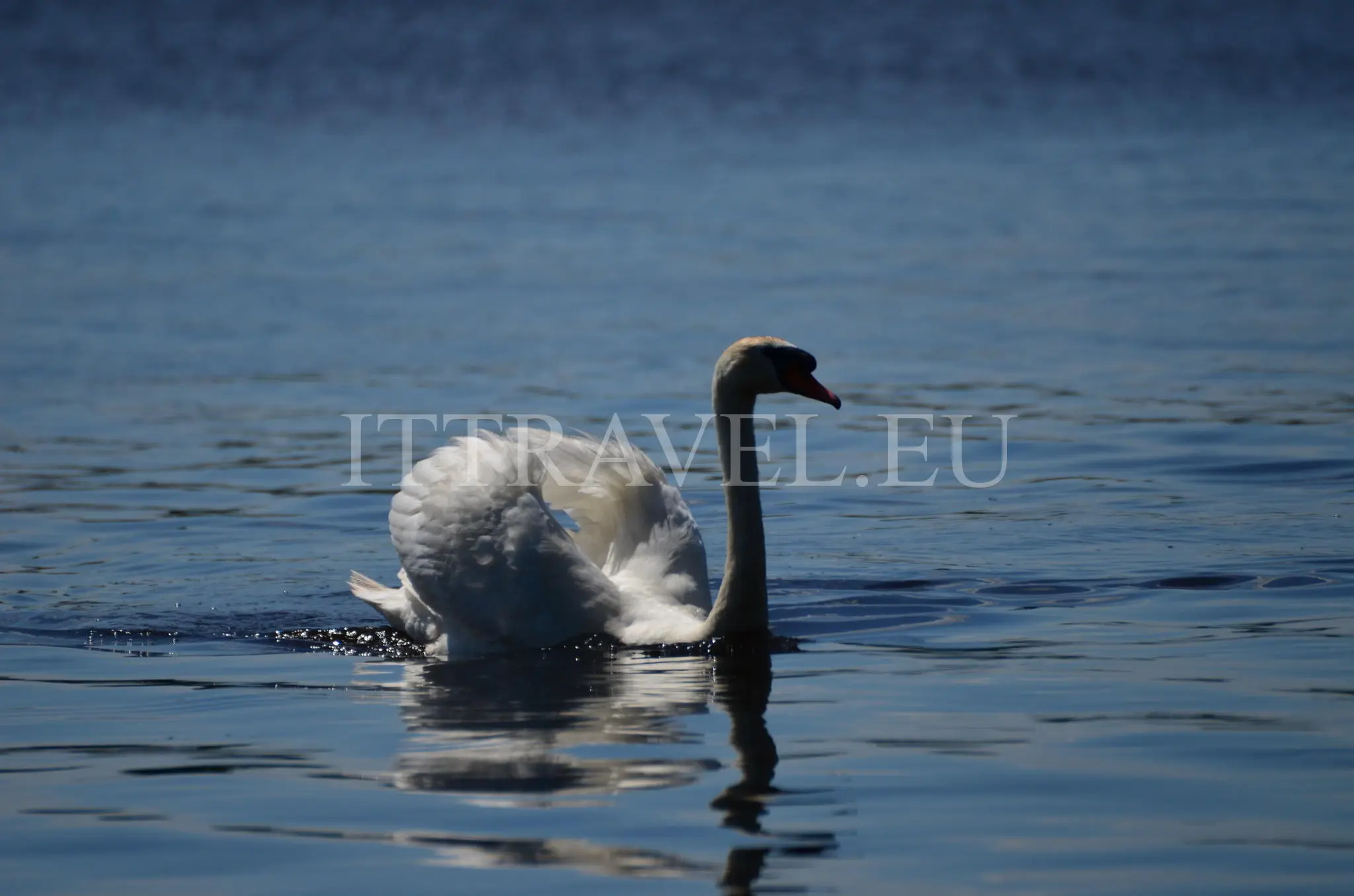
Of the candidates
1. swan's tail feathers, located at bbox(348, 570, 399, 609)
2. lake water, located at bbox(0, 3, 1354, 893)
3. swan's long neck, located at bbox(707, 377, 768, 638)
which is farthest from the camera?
swan's tail feathers, located at bbox(348, 570, 399, 609)

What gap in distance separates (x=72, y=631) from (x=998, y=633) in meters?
4.41

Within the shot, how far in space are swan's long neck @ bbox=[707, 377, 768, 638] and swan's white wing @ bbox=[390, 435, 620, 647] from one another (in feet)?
1.78

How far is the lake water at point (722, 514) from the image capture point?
635 cm

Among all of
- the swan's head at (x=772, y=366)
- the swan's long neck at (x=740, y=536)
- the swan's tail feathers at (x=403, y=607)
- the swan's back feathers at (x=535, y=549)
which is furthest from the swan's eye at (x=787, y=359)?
the swan's tail feathers at (x=403, y=607)

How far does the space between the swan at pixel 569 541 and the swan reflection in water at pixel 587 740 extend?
0.17 m

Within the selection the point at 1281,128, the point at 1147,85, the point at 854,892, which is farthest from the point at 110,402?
the point at 1147,85

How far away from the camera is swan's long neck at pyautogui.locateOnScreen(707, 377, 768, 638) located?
8914mm

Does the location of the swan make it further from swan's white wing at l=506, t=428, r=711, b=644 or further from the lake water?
the lake water

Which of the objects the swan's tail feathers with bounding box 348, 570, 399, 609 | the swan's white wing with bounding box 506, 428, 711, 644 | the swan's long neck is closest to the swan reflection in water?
the swan's long neck

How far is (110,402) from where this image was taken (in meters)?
16.1

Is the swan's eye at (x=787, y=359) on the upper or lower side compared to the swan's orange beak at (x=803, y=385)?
upper

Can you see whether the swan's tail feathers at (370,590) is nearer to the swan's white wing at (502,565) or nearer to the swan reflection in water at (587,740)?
the swan's white wing at (502,565)

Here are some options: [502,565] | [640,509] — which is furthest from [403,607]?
[640,509]

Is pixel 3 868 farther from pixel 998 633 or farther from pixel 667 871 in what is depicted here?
pixel 998 633
